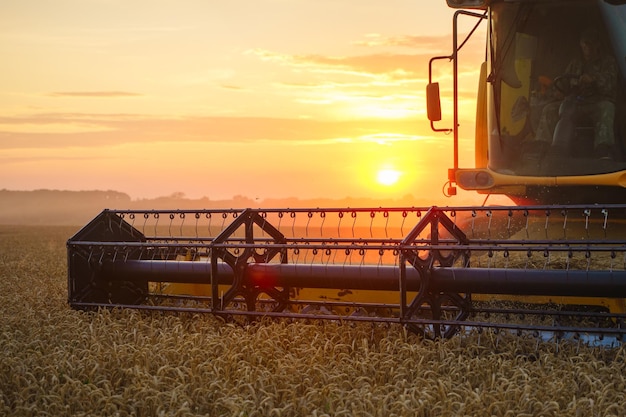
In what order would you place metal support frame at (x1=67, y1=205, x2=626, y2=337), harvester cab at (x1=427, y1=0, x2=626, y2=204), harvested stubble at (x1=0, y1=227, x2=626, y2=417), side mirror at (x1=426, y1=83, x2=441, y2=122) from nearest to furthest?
1. harvested stubble at (x1=0, y1=227, x2=626, y2=417)
2. metal support frame at (x1=67, y1=205, x2=626, y2=337)
3. harvester cab at (x1=427, y1=0, x2=626, y2=204)
4. side mirror at (x1=426, y1=83, x2=441, y2=122)

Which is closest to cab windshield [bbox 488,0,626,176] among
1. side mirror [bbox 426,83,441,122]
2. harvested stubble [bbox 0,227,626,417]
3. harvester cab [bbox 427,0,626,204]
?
harvester cab [bbox 427,0,626,204]

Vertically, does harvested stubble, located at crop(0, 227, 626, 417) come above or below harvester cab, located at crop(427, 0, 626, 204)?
below

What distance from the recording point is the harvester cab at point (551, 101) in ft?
24.4

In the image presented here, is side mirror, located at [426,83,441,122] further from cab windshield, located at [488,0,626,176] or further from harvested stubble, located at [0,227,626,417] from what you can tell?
harvested stubble, located at [0,227,626,417]

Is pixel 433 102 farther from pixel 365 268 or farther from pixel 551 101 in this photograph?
pixel 365 268

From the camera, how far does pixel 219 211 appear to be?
24.2 ft

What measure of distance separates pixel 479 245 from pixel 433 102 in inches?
63.5

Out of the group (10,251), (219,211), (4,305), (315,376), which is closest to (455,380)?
(315,376)

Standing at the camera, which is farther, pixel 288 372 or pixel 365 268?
pixel 365 268

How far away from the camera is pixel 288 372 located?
4.88 m

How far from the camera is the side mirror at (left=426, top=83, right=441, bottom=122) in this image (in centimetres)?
820

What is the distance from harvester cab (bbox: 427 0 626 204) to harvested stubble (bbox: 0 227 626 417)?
2.27m

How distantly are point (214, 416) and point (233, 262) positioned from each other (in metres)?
2.48

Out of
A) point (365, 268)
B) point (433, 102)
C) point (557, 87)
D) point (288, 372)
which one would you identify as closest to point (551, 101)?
point (557, 87)
